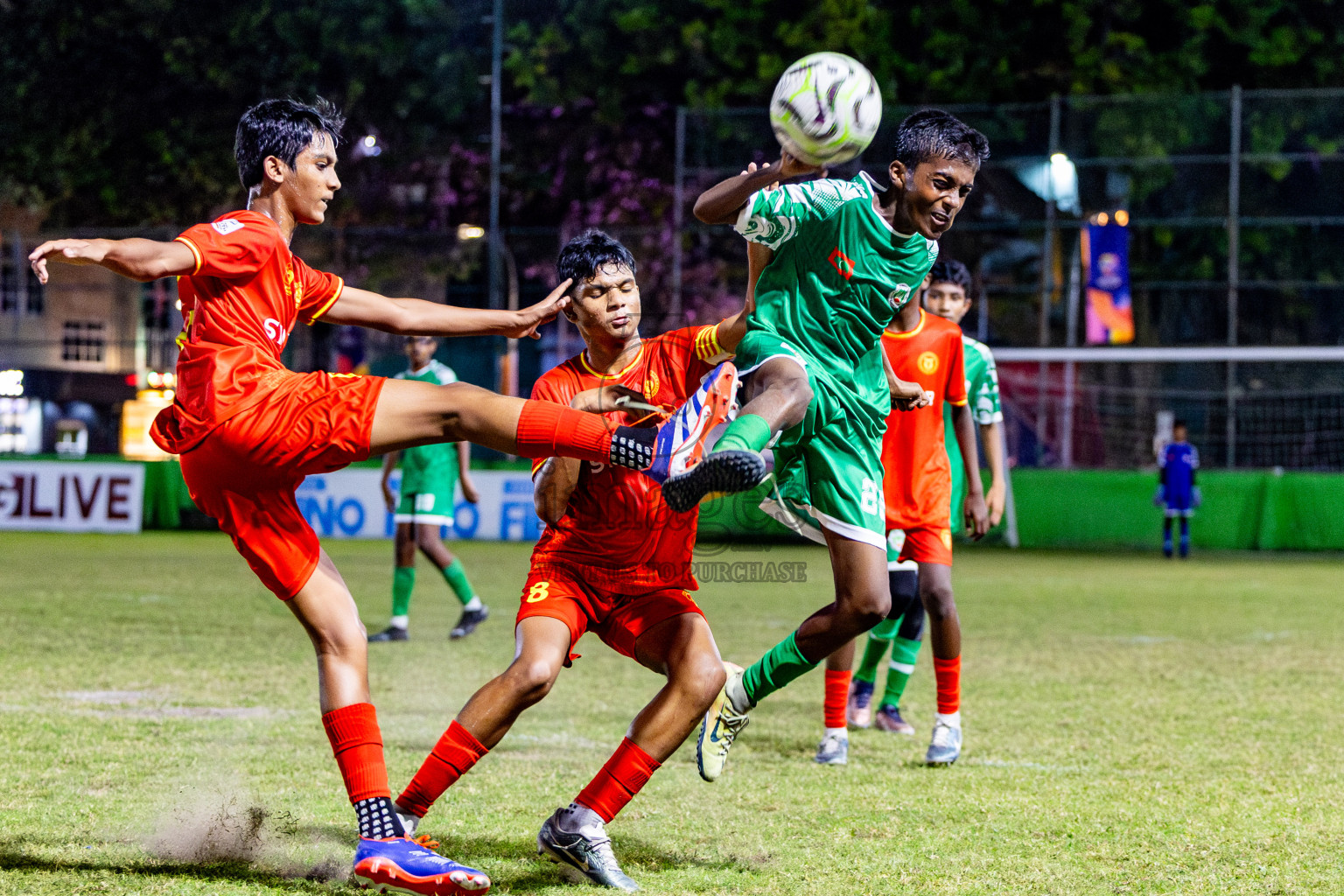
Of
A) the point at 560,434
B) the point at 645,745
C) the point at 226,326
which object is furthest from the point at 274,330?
the point at 645,745

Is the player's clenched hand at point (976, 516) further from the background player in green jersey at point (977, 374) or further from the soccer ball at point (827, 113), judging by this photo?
the soccer ball at point (827, 113)

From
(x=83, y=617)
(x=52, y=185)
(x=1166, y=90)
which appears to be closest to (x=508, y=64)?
(x=52, y=185)

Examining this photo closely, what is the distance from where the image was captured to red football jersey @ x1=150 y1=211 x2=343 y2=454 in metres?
3.96

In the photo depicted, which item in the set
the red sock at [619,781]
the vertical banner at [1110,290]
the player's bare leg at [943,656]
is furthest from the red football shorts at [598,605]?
the vertical banner at [1110,290]

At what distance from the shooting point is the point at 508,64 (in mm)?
30453

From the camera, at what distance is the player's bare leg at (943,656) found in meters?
6.34

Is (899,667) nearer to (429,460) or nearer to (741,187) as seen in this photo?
(741,187)

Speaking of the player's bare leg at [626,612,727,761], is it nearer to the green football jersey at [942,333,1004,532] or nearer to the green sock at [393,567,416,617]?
the green football jersey at [942,333,1004,532]

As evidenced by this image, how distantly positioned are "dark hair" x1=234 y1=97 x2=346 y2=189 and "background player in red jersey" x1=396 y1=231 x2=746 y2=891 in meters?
0.93

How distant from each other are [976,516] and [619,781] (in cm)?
307

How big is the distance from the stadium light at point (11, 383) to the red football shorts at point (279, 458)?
28856 millimetres

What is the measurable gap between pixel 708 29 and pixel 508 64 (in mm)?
4377

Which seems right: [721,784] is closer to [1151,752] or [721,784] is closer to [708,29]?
[1151,752]

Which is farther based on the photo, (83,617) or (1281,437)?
(1281,437)
